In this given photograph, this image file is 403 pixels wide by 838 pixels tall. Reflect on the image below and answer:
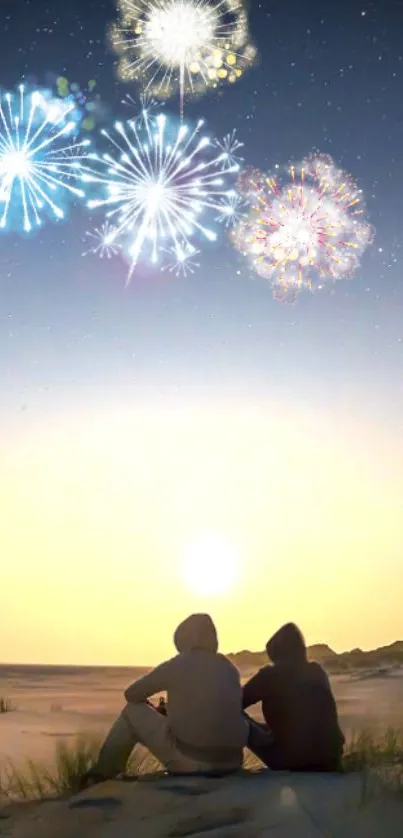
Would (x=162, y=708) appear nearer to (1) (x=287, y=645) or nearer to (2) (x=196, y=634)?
(2) (x=196, y=634)

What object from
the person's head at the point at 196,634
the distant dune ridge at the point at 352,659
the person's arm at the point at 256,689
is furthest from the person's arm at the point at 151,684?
the distant dune ridge at the point at 352,659

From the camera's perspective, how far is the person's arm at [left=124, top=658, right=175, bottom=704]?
6352 mm

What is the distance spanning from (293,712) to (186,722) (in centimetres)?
85

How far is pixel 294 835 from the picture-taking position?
4664mm

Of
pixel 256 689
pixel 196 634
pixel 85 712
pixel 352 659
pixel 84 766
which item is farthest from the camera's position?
pixel 352 659

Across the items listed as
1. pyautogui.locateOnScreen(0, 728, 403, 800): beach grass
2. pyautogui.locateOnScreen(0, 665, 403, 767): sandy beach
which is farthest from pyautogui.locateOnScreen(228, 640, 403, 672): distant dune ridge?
pyautogui.locateOnScreen(0, 728, 403, 800): beach grass

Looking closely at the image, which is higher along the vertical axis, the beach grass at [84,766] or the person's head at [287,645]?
the person's head at [287,645]

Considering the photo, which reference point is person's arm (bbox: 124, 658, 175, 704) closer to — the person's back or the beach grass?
the person's back

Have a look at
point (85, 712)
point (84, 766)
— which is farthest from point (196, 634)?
point (85, 712)

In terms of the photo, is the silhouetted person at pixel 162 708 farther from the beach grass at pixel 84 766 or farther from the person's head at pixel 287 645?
the person's head at pixel 287 645

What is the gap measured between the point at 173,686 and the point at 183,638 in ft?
1.10

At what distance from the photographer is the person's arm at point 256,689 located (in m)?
6.86

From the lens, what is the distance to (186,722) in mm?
6320

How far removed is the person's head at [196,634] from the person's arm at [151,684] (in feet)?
0.60
